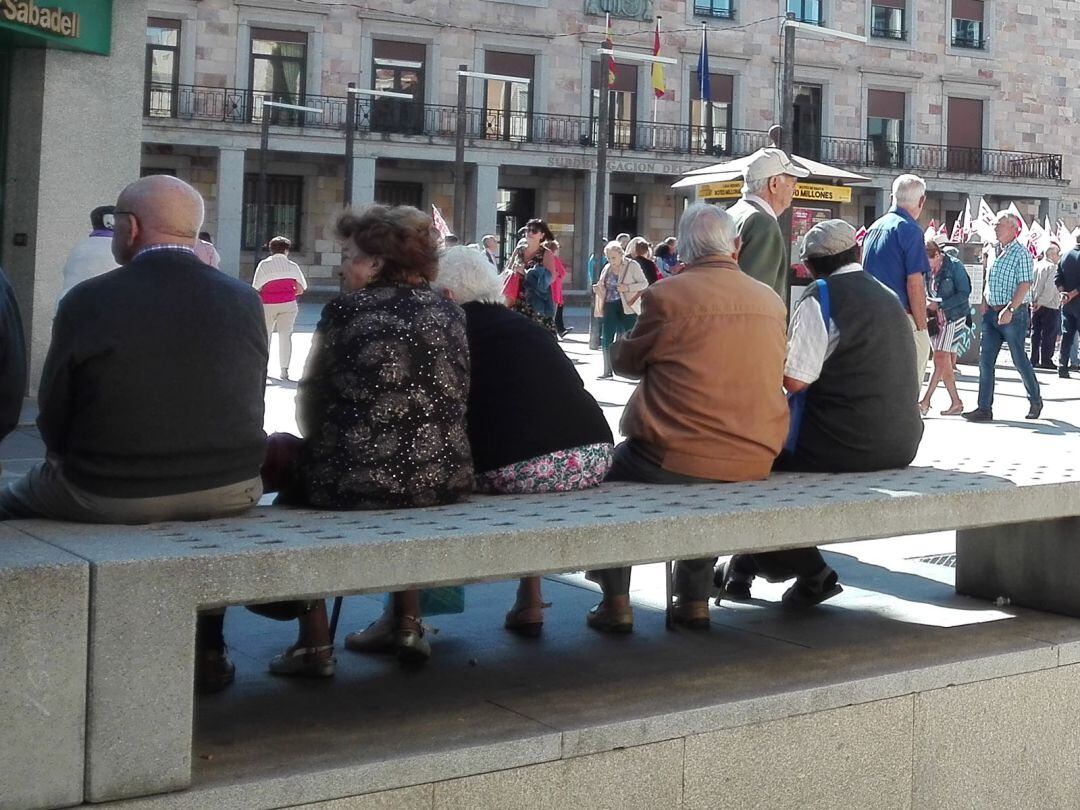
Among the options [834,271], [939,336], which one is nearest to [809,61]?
[939,336]

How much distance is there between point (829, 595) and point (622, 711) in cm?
192

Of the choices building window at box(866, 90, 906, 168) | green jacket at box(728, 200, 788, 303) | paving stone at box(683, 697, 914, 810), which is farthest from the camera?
building window at box(866, 90, 906, 168)

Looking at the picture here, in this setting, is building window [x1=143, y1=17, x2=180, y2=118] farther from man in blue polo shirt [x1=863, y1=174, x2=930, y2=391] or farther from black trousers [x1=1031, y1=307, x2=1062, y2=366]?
man in blue polo shirt [x1=863, y1=174, x2=930, y2=391]

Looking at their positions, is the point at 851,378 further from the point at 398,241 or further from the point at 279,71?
the point at 279,71

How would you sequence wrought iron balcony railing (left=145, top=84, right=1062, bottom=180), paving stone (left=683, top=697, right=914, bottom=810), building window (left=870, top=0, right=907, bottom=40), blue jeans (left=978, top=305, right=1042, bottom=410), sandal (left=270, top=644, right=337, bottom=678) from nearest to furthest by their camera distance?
paving stone (left=683, top=697, right=914, bottom=810), sandal (left=270, top=644, right=337, bottom=678), blue jeans (left=978, top=305, right=1042, bottom=410), wrought iron balcony railing (left=145, top=84, right=1062, bottom=180), building window (left=870, top=0, right=907, bottom=40)

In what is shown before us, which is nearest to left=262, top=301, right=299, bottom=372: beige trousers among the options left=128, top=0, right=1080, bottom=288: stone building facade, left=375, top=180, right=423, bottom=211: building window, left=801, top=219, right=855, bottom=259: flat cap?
left=801, top=219, right=855, bottom=259: flat cap

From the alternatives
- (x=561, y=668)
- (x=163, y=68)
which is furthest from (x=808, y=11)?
(x=561, y=668)

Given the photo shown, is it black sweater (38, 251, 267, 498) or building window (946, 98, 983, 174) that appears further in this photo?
building window (946, 98, 983, 174)

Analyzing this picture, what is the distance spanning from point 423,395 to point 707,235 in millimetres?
1430

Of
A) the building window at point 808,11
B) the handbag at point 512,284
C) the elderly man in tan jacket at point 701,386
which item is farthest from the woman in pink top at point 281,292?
the building window at point 808,11

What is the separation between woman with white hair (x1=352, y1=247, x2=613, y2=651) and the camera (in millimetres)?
4789

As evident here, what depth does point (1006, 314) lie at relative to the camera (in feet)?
47.8

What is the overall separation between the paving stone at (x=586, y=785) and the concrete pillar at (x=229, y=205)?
40.5m

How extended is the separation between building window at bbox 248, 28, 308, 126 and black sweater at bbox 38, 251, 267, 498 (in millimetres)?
41900
